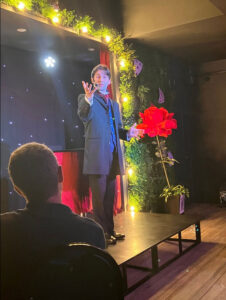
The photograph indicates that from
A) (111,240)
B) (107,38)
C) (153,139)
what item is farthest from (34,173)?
(153,139)

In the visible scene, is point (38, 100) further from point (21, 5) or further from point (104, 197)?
point (104, 197)

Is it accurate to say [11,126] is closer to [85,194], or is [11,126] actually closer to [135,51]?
[85,194]

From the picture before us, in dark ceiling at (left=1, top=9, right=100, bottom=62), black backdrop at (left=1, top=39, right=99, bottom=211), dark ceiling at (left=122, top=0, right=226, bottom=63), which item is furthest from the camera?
dark ceiling at (left=122, top=0, right=226, bottom=63)

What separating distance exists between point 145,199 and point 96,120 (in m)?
1.73


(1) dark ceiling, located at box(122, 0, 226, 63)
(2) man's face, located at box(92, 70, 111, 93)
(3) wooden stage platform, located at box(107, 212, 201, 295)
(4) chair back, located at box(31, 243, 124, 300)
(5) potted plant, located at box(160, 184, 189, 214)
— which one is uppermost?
(1) dark ceiling, located at box(122, 0, 226, 63)

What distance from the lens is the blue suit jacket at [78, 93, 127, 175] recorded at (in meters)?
3.56

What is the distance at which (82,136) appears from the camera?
4.46 meters

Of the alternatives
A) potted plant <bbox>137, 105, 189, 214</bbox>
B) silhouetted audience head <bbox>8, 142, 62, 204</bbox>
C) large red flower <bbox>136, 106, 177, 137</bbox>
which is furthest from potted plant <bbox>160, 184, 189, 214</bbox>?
silhouetted audience head <bbox>8, 142, 62, 204</bbox>

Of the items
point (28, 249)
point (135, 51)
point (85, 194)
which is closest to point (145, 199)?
point (85, 194)

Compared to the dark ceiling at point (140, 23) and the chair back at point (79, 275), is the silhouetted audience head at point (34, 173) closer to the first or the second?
the chair back at point (79, 275)

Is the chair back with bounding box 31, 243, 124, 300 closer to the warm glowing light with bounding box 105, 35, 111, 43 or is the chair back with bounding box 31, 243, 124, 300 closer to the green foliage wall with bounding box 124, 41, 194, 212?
Result: the green foliage wall with bounding box 124, 41, 194, 212

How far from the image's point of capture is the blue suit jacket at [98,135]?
3557mm

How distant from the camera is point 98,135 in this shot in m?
3.67

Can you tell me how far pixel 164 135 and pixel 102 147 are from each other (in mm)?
1062
